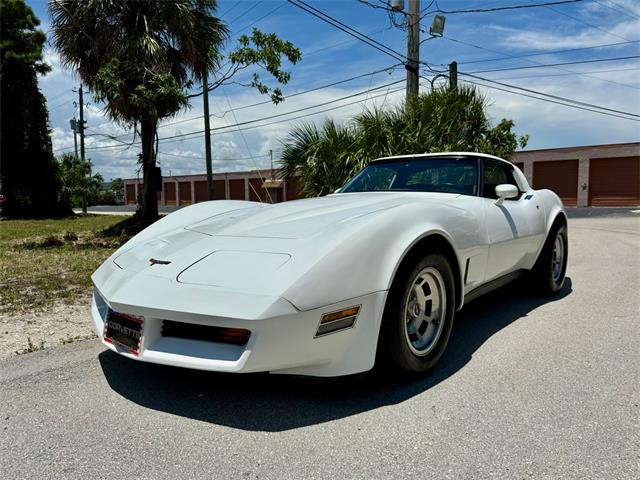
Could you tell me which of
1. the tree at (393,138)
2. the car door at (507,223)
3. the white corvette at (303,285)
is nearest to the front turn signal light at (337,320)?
the white corvette at (303,285)

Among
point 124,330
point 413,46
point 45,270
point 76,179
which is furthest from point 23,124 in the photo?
point 124,330

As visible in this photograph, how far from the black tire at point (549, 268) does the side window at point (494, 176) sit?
0.64 metres

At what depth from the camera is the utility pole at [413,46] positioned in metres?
11.1

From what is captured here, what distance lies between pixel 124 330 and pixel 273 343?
0.80 metres

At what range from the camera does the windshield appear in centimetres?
377

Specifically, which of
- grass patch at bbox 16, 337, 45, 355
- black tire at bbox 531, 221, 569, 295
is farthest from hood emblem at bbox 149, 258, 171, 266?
black tire at bbox 531, 221, 569, 295

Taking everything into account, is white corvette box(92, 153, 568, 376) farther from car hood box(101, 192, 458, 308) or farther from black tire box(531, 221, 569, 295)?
black tire box(531, 221, 569, 295)

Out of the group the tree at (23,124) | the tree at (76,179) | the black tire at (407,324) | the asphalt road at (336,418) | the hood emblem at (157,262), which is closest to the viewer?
the asphalt road at (336,418)

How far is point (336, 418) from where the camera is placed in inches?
90.6

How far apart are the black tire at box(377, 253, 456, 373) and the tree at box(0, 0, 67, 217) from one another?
874 inches

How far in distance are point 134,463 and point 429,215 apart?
6.23 feet

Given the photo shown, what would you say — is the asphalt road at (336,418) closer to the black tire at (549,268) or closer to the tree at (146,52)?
the black tire at (549,268)

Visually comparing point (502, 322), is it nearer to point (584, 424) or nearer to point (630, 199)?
point (584, 424)

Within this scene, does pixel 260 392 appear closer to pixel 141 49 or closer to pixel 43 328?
pixel 43 328
